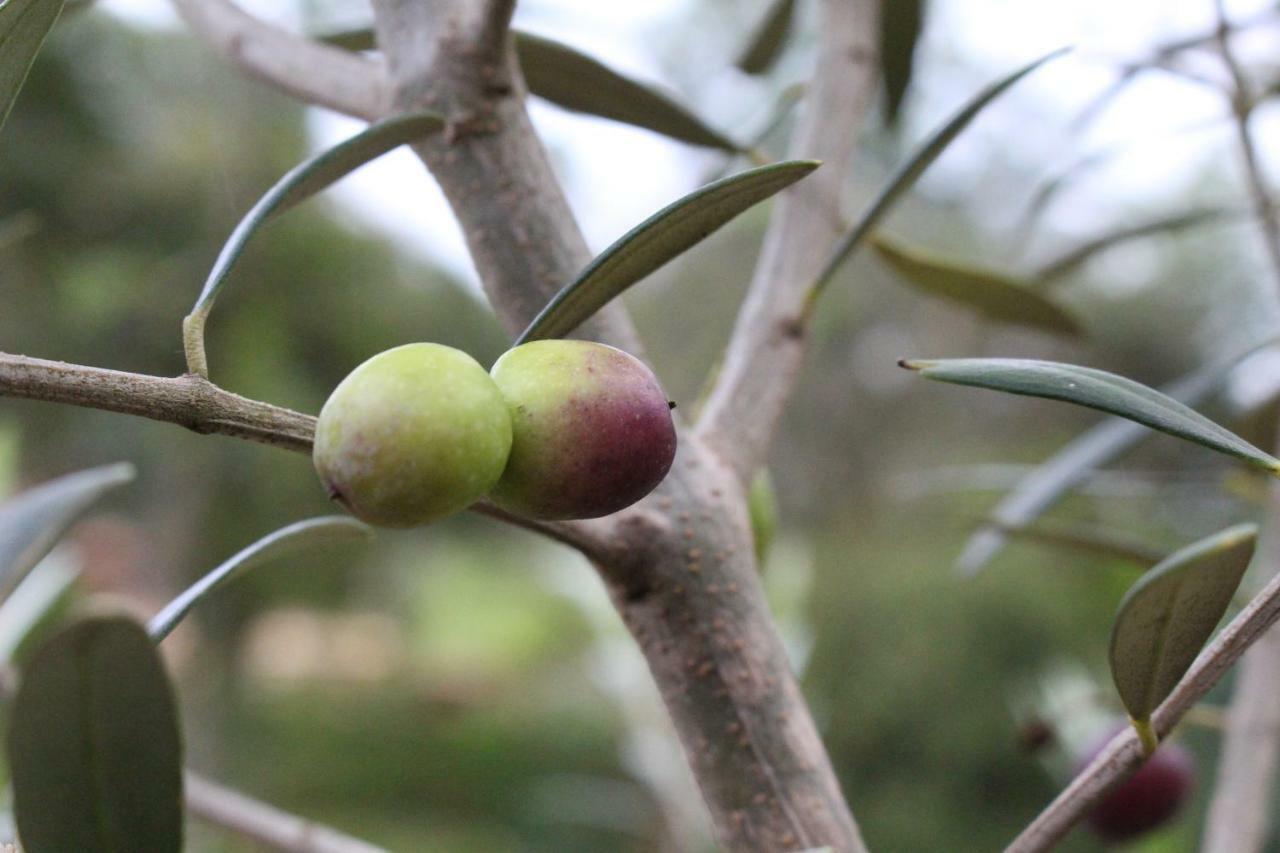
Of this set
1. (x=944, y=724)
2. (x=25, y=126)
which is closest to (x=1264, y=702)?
(x=944, y=724)

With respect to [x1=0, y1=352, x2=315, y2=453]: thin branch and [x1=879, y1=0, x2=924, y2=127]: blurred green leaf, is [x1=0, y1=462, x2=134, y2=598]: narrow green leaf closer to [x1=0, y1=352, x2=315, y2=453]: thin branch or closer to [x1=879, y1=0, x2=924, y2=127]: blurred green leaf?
[x1=0, y1=352, x2=315, y2=453]: thin branch

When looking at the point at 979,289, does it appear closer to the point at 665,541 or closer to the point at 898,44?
the point at 898,44

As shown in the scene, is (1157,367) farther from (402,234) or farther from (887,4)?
(887,4)

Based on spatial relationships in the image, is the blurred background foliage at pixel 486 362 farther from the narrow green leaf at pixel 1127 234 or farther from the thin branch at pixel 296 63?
the thin branch at pixel 296 63

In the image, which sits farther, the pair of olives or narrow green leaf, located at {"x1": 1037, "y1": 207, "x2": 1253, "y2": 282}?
narrow green leaf, located at {"x1": 1037, "y1": 207, "x2": 1253, "y2": 282}

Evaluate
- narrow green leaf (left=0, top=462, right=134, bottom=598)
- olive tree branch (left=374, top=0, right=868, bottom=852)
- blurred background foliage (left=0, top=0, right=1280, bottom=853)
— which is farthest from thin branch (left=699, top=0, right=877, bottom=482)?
blurred background foliage (left=0, top=0, right=1280, bottom=853)

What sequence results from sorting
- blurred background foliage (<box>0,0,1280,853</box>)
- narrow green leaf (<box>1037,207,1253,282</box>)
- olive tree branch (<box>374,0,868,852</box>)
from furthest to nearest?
blurred background foliage (<box>0,0,1280,853</box>)
narrow green leaf (<box>1037,207,1253,282</box>)
olive tree branch (<box>374,0,868,852</box>)
